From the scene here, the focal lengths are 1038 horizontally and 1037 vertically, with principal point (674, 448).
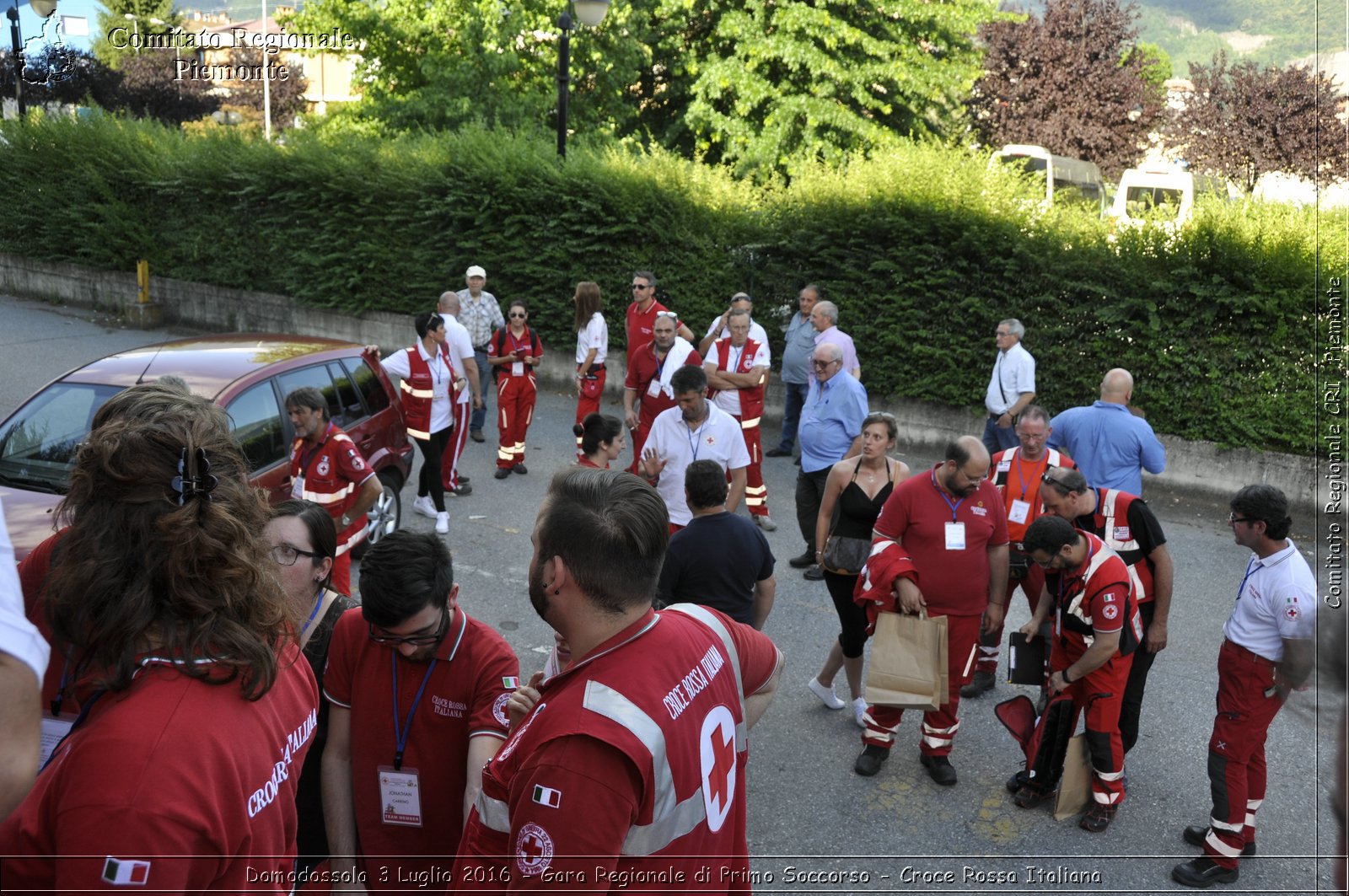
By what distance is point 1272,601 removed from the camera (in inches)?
190

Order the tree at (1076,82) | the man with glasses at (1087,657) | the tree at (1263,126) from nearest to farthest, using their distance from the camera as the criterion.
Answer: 1. the man with glasses at (1087,657)
2. the tree at (1263,126)
3. the tree at (1076,82)

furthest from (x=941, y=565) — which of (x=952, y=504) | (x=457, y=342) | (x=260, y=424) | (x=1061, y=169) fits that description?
(x=1061, y=169)

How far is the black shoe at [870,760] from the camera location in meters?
5.68

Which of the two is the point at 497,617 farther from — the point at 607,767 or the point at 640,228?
the point at 640,228

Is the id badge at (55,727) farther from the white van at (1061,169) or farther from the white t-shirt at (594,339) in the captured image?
the white van at (1061,169)

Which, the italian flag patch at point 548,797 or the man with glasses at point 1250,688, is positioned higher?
the italian flag patch at point 548,797

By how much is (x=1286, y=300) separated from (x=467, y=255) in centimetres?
1115

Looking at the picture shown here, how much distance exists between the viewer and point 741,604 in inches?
194

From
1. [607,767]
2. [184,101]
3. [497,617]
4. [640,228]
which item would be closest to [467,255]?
[640,228]

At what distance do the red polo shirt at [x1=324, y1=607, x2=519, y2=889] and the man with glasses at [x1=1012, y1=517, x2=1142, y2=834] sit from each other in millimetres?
3093

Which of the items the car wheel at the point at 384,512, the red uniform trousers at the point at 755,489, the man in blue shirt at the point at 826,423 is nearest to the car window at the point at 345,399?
the car wheel at the point at 384,512

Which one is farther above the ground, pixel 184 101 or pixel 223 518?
pixel 184 101

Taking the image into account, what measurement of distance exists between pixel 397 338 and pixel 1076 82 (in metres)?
21.7

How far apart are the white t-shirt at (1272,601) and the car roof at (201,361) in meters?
6.19
